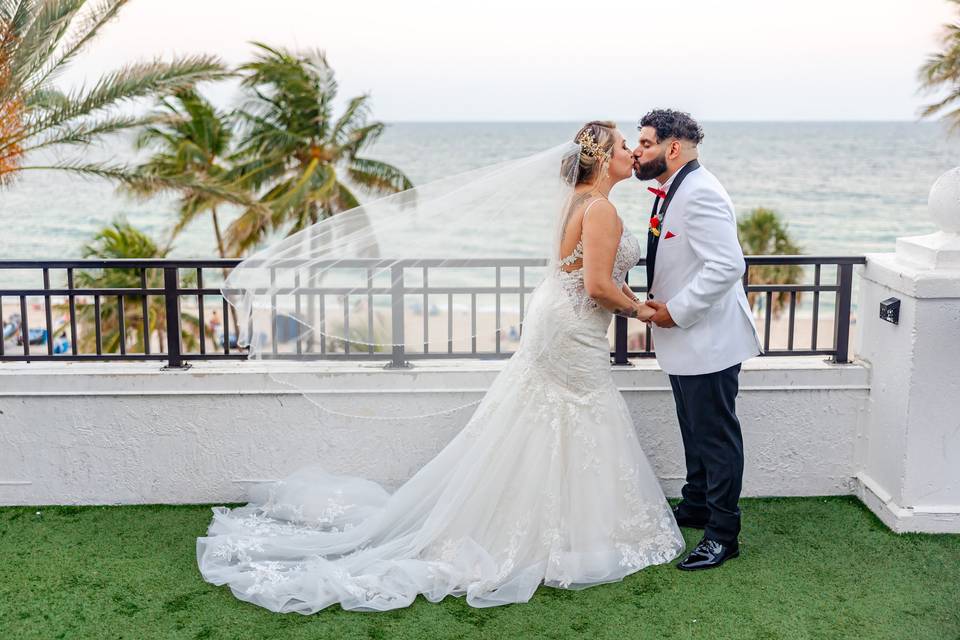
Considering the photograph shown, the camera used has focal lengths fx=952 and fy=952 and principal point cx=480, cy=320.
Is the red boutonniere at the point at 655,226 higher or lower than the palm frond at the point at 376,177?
lower

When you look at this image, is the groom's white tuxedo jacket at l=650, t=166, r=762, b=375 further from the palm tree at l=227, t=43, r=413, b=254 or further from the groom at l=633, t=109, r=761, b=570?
the palm tree at l=227, t=43, r=413, b=254

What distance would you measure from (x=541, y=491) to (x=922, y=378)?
76.6 inches

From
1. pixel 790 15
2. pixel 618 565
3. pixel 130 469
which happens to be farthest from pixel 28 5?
pixel 790 15

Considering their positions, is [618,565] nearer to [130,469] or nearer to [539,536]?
[539,536]

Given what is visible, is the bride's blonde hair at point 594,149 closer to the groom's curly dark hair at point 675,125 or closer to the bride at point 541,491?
the bride at point 541,491

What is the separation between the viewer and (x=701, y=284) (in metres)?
3.99

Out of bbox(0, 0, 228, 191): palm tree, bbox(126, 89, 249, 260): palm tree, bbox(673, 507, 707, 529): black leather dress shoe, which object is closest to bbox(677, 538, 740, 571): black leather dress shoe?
bbox(673, 507, 707, 529): black leather dress shoe

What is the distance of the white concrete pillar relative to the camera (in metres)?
4.46

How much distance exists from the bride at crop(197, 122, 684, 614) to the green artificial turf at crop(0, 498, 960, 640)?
0.12m

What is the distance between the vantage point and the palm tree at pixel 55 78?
782cm

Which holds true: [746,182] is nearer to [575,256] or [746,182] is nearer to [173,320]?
[173,320]

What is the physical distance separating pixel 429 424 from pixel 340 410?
1.56 ft

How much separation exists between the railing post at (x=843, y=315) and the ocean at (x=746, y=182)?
2197 centimetres

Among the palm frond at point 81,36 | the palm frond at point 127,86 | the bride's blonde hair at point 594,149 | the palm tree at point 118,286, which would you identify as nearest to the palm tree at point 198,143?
the palm tree at point 118,286
